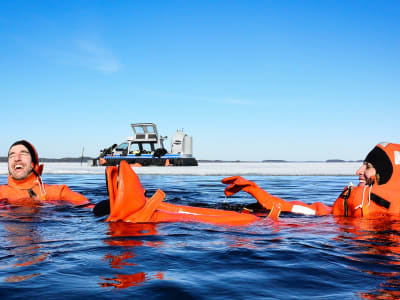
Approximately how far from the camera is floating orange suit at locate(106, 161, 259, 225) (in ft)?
13.1

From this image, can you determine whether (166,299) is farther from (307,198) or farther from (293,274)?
(307,198)

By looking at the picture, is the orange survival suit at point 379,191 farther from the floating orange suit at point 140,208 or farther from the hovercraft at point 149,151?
the hovercraft at point 149,151

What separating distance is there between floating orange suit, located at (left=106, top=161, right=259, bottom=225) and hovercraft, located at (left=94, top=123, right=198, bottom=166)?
70.8 ft

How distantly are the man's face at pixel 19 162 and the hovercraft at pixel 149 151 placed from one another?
763 inches

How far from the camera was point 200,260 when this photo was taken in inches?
108

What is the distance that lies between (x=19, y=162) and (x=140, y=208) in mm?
3136

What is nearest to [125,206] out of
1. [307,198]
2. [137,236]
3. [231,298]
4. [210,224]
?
[137,236]

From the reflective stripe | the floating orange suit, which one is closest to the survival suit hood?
the reflective stripe

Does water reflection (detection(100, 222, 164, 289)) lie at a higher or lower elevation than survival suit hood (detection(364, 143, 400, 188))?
lower

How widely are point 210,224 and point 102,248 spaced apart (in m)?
1.53

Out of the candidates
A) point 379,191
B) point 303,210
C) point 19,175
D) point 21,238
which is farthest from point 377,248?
point 19,175

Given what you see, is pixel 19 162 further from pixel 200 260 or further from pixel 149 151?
pixel 149 151

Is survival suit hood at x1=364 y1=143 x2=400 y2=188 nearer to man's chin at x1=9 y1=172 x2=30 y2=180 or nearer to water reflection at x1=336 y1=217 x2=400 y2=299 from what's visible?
water reflection at x1=336 y1=217 x2=400 y2=299

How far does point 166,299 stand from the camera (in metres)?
1.94
